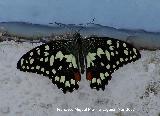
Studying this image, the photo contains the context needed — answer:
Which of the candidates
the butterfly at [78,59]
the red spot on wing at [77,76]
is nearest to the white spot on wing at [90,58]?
the butterfly at [78,59]

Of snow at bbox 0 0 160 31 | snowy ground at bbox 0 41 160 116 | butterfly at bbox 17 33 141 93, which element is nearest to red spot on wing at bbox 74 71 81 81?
butterfly at bbox 17 33 141 93

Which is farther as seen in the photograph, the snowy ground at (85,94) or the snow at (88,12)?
the snow at (88,12)

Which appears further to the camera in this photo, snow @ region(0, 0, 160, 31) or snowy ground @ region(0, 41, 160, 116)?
snow @ region(0, 0, 160, 31)

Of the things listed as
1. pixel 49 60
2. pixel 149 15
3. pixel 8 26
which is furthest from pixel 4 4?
pixel 149 15

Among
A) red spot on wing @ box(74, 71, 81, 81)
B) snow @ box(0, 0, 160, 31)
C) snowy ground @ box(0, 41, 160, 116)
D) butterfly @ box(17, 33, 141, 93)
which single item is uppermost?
snow @ box(0, 0, 160, 31)

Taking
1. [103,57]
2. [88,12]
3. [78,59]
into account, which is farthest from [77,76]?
[88,12]

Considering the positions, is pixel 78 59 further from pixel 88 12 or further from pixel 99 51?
pixel 88 12

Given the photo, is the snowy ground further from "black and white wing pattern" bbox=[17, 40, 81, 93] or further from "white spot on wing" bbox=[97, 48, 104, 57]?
"white spot on wing" bbox=[97, 48, 104, 57]

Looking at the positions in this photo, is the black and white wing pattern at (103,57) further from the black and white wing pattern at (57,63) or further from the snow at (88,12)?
the snow at (88,12)
